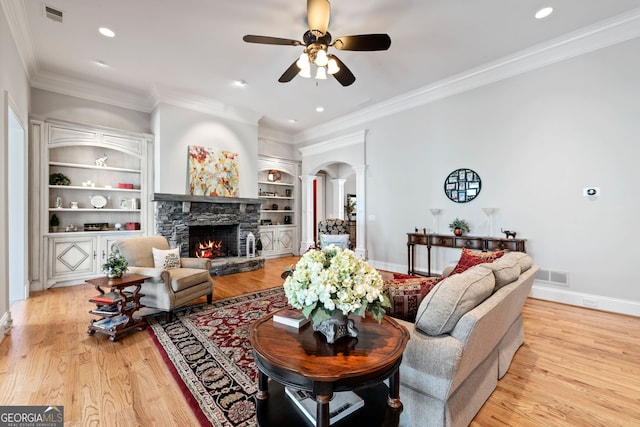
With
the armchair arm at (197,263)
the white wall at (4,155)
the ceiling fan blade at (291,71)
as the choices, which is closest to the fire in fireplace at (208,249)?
the armchair arm at (197,263)

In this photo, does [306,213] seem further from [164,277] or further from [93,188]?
[164,277]

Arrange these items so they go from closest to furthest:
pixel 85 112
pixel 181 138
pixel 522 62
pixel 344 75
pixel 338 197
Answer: pixel 344 75 < pixel 522 62 < pixel 85 112 < pixel 181 138 < pixel 338 197

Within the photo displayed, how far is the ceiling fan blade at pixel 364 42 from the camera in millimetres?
2741

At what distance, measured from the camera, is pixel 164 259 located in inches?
141

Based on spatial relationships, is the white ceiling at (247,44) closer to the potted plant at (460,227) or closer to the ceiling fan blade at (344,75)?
the ceiling fan blade at (344,75)

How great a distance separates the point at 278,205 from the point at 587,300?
21.2ft

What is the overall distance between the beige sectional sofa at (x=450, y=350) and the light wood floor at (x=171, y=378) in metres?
0.41

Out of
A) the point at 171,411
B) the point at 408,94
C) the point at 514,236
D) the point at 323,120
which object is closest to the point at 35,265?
the point at 171,411

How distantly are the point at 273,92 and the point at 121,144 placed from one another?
116 inches

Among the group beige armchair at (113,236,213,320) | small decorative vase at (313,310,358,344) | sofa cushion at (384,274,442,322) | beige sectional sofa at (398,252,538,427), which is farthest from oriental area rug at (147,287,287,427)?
sofa cushion at (384,274,442,322)

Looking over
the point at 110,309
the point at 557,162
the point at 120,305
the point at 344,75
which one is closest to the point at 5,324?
the point at 110,309

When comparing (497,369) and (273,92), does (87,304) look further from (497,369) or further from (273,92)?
(497,369)

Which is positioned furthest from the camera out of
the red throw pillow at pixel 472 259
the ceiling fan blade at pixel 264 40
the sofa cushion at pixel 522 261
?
the ceiling fan blade at pixel 264 40

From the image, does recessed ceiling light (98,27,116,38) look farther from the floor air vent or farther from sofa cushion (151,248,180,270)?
the floor air vent
